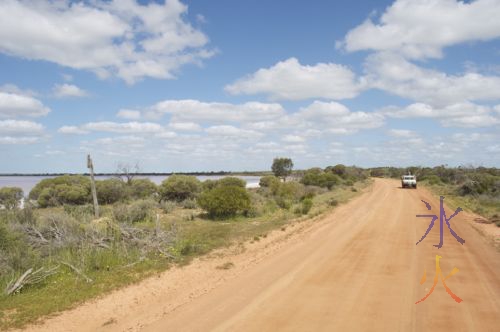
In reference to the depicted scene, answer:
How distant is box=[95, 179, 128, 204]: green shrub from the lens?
31.8 m

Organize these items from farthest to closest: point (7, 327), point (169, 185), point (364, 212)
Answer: point (169, 185)
point (364, 212)
point (7, 327)

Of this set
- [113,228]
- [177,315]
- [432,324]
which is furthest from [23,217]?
[432,324]

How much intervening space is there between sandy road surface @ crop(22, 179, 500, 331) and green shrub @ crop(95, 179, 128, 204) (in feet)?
71.6

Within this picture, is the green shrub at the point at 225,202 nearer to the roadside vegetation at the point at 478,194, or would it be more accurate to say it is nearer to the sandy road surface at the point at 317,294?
the sandy road surface at the point at 317,294

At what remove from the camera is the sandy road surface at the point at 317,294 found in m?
6.77

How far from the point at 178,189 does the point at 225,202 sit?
1184cm

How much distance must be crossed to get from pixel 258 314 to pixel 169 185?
26057 millimetres

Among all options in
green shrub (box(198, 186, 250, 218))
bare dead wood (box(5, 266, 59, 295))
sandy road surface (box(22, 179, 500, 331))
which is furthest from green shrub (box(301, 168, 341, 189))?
bare dead wood (box(5, 266, 59, 295))

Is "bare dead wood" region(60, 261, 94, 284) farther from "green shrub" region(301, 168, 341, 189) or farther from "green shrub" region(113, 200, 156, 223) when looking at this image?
"green shrub" region(301, 168, 341, 189)

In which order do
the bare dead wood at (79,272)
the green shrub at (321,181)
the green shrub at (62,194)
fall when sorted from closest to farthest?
the bare dead wood at (79,272), the green shrub at (62,194), the green shrub at (321,181)

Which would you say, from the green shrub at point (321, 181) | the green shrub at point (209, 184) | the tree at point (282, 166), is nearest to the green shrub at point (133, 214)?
the green shrub at point (209, 184)

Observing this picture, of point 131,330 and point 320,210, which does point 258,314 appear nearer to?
point 131,330

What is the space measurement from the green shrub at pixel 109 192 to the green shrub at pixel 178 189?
324 cm

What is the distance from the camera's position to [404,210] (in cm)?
2259
